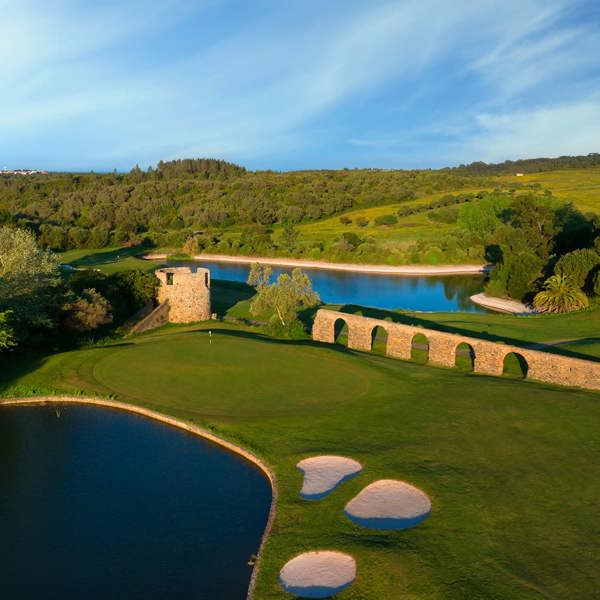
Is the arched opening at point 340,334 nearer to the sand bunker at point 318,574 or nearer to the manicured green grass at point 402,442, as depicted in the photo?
the manicured green grass at point 402,442

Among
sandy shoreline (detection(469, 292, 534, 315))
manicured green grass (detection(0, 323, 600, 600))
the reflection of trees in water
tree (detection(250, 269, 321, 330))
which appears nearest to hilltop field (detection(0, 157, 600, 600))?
manicured green grass (detection(0, 323, 600, 600))

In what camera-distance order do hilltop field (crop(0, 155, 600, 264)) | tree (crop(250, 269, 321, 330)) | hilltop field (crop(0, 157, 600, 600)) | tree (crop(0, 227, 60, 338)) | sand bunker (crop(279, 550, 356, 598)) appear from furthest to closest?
hilltop field (crop(0, 155, 600, 264)) < tree (crop(250, 269, 321, 330)) < tree (crop(0, 227, 60, 338)) < hilltop field (crop(0, 157, 600, 600)) < sand bunker (crop(279, 550, 356, 598))

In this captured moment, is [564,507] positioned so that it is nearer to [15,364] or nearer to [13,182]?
[15,364]

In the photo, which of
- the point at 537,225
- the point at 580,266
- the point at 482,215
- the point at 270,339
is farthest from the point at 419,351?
the point at 482,215

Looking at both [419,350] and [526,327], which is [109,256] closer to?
[419,350]

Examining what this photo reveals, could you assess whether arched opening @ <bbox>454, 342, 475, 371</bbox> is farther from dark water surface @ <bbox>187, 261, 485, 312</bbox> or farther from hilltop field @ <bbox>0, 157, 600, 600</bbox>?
dark water surface @ <bbox>187, 261, 485, 312</bbox>

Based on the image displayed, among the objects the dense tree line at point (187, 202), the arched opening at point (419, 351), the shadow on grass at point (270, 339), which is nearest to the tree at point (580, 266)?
the arched opening at point (419, 351)

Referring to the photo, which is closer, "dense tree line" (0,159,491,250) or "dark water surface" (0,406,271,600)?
"dark water surface" (0,406,271,600)

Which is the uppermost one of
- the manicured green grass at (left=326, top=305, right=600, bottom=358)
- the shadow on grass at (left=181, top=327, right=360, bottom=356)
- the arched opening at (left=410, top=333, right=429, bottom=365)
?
the manicured green grass at (left=326, top=305, right=600, bottom=358)
